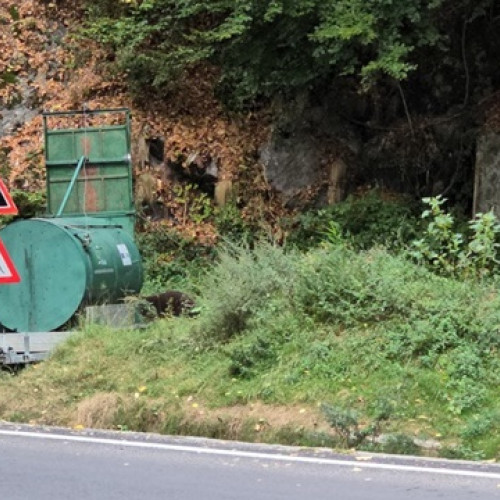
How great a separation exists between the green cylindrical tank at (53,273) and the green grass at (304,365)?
2.01ft

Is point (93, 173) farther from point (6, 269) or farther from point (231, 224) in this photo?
point (231, 224)

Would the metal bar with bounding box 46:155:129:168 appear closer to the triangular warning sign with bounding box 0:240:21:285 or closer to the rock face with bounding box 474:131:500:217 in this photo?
the triangular warning sign with bounding box 0:240:21:285

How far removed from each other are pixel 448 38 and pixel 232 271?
325 inches

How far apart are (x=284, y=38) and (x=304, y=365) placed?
888cm

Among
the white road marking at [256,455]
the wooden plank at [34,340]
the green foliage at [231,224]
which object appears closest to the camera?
the white road marking at [256,455]

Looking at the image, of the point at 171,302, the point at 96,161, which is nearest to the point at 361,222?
the point at 171,302

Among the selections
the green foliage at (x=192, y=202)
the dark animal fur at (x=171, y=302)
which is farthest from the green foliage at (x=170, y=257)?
the dark animal fur at (x=171, y=302)

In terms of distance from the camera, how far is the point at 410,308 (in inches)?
415

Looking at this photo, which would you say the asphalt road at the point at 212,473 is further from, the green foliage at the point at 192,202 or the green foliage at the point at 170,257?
the green foliage at the point at 192,202

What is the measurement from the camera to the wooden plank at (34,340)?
11211 millimetres

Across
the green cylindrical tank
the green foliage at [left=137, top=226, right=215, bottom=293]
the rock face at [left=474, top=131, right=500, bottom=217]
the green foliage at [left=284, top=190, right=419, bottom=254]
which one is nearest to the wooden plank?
the green cylindrical tank

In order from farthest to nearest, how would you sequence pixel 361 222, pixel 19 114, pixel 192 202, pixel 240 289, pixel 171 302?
pixel 19 114 → pixel 192 202 → pixel 361 222 → pixel 171 302 → pixel 240 289

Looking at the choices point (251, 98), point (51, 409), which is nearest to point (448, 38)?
point (251, 98)

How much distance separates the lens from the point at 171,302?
45.4ft
